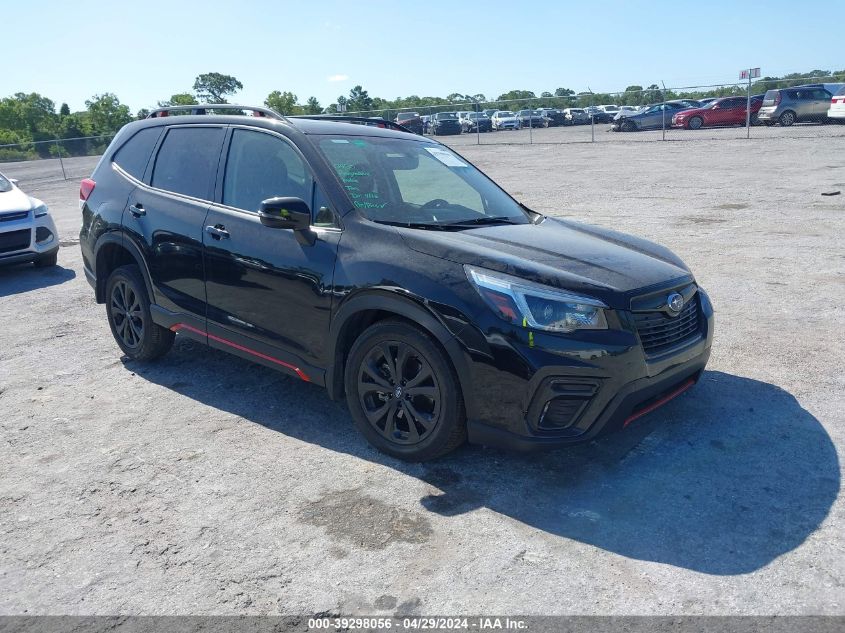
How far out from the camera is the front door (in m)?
4.27

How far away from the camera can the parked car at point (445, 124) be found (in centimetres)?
4366

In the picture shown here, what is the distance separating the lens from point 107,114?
7581 centimetres

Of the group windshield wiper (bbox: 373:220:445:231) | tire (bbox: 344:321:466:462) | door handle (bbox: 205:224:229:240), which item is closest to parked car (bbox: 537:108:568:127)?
door handle (bbox: 205:224:229:240)

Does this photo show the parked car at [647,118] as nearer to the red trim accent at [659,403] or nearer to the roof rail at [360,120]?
the roof rail at [360,120]

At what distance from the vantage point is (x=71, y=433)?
4.64m

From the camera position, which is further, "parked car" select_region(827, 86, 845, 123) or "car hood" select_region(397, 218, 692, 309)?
"parked car" select_region(827, 86, 845, 123)

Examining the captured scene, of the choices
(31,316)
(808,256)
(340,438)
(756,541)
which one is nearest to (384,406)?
(340,438)

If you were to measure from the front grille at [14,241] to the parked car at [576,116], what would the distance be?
43.3m

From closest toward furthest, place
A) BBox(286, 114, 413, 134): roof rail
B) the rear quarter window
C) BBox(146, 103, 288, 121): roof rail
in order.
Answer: BBox(146, 103, 288, 121): roof rail < BBox(286, 114, 413, 134): roof rail < the rear quarter window

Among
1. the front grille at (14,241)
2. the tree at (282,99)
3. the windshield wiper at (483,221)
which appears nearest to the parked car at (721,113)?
the front grille at (14,241)

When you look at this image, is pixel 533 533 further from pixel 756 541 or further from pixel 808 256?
pixel 808 256

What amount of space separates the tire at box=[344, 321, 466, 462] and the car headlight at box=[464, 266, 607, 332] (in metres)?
0.41

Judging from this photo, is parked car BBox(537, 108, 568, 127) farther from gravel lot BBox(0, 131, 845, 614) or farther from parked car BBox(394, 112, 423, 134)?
gravel lot BBox(0, 131, 845, 614)

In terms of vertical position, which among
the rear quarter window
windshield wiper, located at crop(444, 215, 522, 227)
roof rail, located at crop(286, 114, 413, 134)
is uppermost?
roof rail, located at crop(286, 114, 413, 134)
